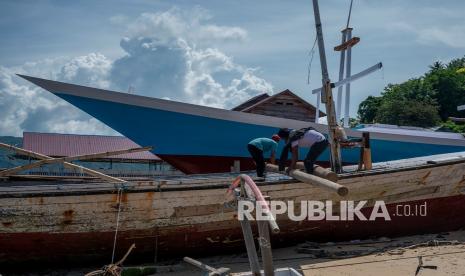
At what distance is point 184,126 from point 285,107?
9.17m

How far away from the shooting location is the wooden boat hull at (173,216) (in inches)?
270

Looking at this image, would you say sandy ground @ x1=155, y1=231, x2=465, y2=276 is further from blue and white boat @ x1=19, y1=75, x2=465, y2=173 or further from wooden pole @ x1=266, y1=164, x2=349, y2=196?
blue and white boat @ x1=19, y1=75, x2=465, y2=173

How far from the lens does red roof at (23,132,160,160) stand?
18.1 metres

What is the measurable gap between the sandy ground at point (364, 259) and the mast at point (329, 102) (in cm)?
150

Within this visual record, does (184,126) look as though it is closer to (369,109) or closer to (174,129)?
(174,129)

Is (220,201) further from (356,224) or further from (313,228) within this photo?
(356,224)

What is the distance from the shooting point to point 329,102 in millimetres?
8422

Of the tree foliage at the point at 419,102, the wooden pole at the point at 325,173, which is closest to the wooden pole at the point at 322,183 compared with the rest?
the wooden pole at the point at 325,173

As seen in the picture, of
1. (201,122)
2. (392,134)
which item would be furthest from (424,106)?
(201,122)

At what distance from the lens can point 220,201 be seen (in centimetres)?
755

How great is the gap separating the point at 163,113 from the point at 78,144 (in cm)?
882

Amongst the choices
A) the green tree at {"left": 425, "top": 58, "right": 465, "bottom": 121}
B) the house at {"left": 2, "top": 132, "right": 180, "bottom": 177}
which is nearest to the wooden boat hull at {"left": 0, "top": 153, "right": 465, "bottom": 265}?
the house at {"left": 2, "top": 132, "right": 180, "bottom": 177}

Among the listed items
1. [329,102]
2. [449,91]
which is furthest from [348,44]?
[449,91]

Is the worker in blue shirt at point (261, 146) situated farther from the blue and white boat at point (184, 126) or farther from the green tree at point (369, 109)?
the green tree at point (369, 109)
